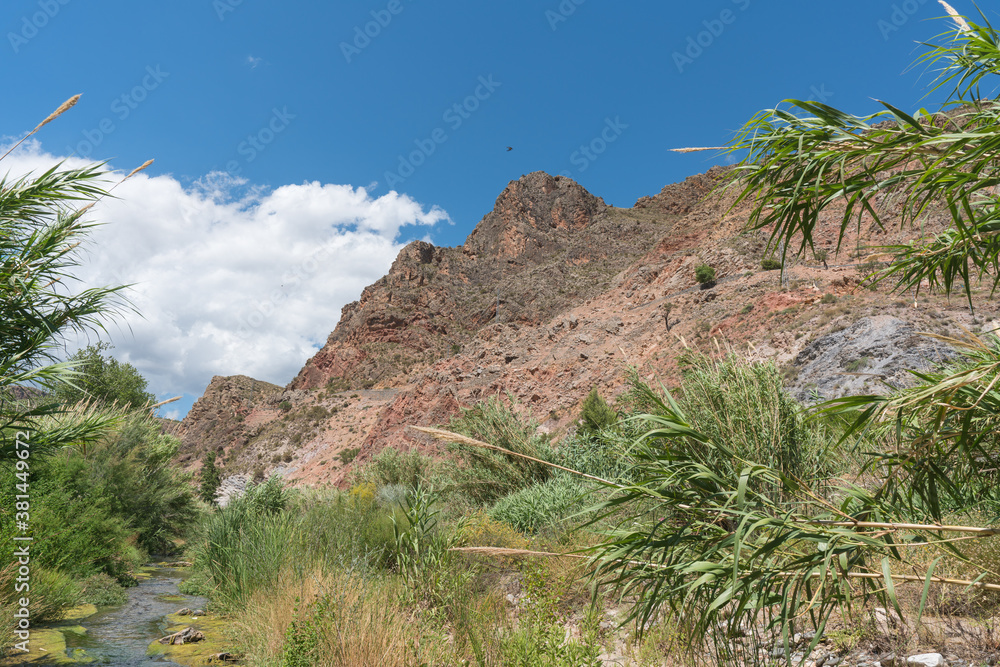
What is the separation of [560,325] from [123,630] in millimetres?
24304

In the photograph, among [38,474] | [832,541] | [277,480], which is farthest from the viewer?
[277,480]

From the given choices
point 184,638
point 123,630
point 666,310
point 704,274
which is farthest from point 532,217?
point 184,638

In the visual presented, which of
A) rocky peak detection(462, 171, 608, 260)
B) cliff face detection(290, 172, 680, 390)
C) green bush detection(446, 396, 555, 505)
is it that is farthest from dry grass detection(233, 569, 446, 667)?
rocky peak detection(462, 171, 608, 260)

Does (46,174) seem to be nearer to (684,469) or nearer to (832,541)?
(684,469)

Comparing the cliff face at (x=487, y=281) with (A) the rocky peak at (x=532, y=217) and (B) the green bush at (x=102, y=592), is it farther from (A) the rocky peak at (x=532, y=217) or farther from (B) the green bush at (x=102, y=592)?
(B) the green bush at (x=102, y=592)

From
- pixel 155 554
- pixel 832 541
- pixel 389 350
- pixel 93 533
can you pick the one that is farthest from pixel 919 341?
pixel 389 350

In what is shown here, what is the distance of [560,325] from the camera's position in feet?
97.0

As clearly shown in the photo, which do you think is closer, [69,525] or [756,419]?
[756,419]

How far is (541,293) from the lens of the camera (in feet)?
196

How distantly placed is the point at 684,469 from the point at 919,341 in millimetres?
14106

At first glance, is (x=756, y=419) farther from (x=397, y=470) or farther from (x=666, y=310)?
(x=666, y=310)

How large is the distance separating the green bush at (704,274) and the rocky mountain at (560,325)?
693 millimetres

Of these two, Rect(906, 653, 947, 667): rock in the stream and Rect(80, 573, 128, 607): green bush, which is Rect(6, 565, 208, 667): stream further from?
Rect(906, 653, 947, 667): rock in the stream

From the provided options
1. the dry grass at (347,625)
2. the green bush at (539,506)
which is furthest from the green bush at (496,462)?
the dry grass at (347,625)
